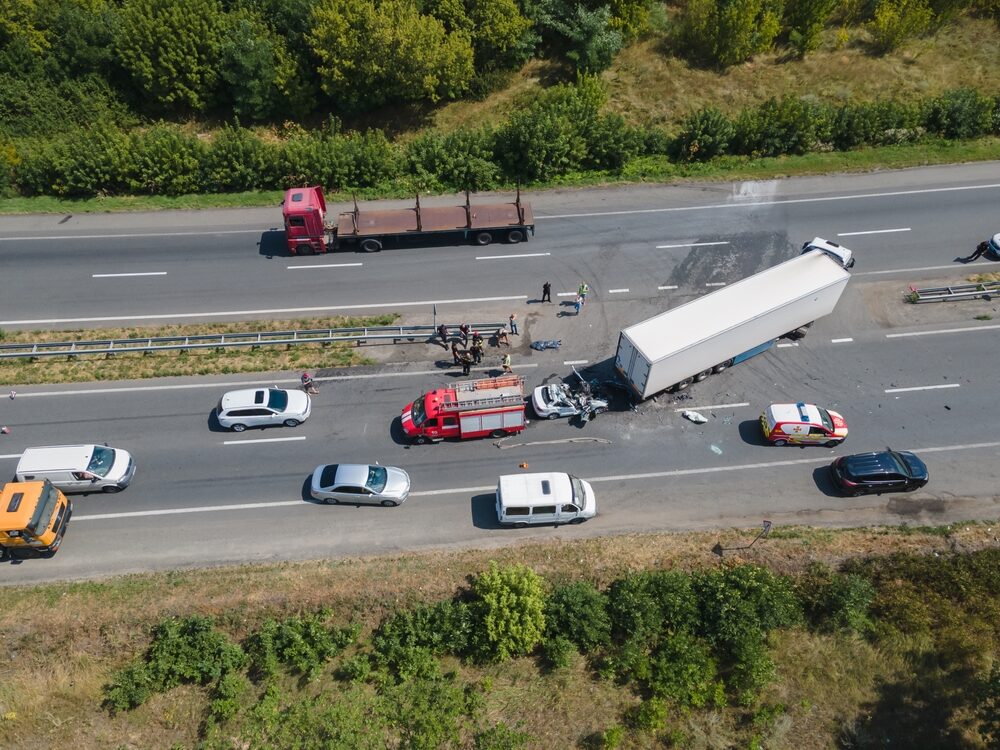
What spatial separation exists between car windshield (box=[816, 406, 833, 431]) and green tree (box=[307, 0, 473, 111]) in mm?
32160

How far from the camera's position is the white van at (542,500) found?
2431 cm

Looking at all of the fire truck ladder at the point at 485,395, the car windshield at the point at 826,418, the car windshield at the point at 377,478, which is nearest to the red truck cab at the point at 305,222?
the fire truck ladder at the point at 485,395

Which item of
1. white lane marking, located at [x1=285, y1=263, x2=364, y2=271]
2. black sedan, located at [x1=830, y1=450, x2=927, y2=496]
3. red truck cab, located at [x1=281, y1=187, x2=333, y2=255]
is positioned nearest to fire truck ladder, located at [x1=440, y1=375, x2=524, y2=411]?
white lane marking, located at [x1=285, y1=263, x2=364, y2=271]

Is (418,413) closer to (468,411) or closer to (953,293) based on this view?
(468,411)

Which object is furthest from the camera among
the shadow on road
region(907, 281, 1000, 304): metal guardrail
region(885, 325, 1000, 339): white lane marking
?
region(907, 281, 1000, 304): metal guardrail

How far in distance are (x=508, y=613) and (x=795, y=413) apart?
14.3 meters

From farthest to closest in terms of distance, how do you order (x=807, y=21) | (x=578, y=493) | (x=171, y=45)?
1. (x=807, y=21)
2. (x=171, y=45)
3. (x=578, y=493)

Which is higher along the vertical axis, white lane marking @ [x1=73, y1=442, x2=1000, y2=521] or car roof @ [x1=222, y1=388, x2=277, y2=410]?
car roof @ [x1=222, y1=388, x2=277, y2=410]

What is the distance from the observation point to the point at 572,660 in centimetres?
2286

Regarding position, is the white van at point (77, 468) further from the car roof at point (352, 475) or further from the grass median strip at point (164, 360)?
the car roof at point (352, 475)

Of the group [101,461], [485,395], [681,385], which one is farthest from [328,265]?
[681,385]

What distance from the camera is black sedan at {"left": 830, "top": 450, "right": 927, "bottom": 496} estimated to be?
25094 mm

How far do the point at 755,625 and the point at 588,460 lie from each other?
337 inches

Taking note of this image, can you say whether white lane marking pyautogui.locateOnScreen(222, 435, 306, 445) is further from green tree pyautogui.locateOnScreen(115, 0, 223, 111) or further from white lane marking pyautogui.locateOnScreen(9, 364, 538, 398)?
green tree pyautogui.locateOnScreen(115, 0, 223, 111)
